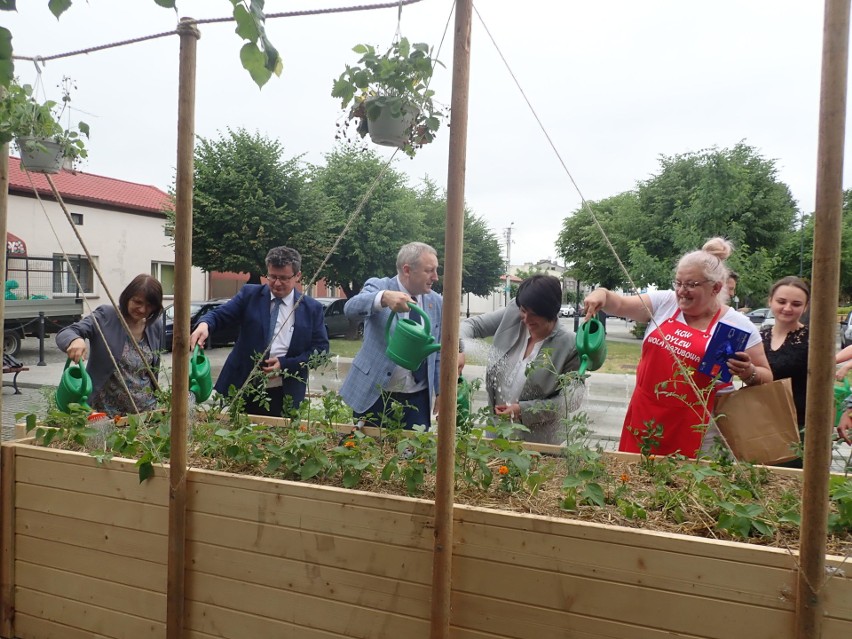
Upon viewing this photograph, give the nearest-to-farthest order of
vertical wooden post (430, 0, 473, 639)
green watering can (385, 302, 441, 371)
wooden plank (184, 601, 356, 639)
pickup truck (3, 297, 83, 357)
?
vertical wooden post (430, 0, 473, 639), wooden plank (184, 601, 356, 639), green watering can (385, 302, 441, 371), pickup truck (3, 297, 83, 357)

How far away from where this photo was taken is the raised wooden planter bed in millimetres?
1317

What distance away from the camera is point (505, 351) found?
2623mm

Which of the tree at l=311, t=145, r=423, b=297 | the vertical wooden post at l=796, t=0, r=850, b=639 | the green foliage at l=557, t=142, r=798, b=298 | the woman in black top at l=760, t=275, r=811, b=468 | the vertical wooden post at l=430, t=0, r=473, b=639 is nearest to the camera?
the vertical wooden post at l=796, t=0, r=850, b=639

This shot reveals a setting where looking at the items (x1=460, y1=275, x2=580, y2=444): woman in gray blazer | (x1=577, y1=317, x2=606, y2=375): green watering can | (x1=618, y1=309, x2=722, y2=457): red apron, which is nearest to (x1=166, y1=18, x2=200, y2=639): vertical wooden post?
(x1=460, y1=275, x2=580, y2=444): woman in gray blazer

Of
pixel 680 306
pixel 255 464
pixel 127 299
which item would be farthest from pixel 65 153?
pixel 680 306

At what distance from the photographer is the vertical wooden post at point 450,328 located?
1.49 m

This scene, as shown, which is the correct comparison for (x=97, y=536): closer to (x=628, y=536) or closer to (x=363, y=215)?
(x=628, y=536)

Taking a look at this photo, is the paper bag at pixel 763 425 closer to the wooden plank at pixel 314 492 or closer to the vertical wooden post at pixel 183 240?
the wooden plank at pixel 314 492

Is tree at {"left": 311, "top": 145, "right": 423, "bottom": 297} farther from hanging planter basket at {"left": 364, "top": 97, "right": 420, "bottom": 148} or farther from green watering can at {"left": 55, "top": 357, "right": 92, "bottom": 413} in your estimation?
hanging planter basket at {"left": 364, "top": 97, "right": 420, "bottom": 148}

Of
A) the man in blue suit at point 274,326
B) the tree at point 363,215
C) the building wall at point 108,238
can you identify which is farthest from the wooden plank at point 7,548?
the building wall at point 108,238

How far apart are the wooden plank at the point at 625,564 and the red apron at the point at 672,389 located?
85 centimetres

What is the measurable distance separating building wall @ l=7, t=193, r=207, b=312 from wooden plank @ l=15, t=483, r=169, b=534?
1618 cm

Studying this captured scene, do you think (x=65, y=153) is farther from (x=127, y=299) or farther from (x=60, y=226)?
(x=60, y=226)

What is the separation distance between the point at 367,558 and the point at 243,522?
0.37 metres
